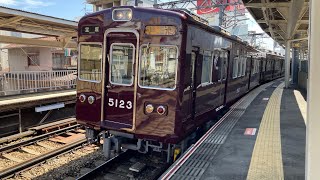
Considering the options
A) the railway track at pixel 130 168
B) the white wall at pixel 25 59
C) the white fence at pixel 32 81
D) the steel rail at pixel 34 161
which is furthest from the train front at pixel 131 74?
the white wall at pixel 25 59

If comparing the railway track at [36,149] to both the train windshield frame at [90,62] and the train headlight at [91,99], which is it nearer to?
the train headlight at [91,99]

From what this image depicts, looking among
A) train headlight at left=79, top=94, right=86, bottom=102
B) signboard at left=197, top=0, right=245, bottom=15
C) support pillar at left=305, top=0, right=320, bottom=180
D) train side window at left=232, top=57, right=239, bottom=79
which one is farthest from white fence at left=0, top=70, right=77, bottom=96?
signboard at left=197, top=0, right=245, bottom=15

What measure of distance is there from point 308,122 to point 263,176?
2.35 meters

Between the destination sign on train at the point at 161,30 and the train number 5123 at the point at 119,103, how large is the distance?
1413 millimetres

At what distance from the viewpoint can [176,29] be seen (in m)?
5.31

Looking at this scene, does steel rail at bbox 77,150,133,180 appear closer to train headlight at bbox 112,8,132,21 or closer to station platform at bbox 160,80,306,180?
station platform at bbox 160,80,306,180

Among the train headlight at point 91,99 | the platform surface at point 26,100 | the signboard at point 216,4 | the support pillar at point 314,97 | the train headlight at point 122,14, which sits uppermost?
the signboard at point 216,4

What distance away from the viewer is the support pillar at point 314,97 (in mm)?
2113

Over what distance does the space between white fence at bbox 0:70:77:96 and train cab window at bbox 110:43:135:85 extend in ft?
→ 20.8

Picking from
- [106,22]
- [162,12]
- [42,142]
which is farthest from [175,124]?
[42,142]

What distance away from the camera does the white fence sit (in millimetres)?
11164

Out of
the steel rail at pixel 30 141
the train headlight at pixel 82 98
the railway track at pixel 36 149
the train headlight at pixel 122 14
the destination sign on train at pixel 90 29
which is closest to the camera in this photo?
the train headlight at pixel 122 14

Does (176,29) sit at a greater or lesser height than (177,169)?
greater

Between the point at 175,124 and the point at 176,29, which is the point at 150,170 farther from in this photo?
the point at 176,29
